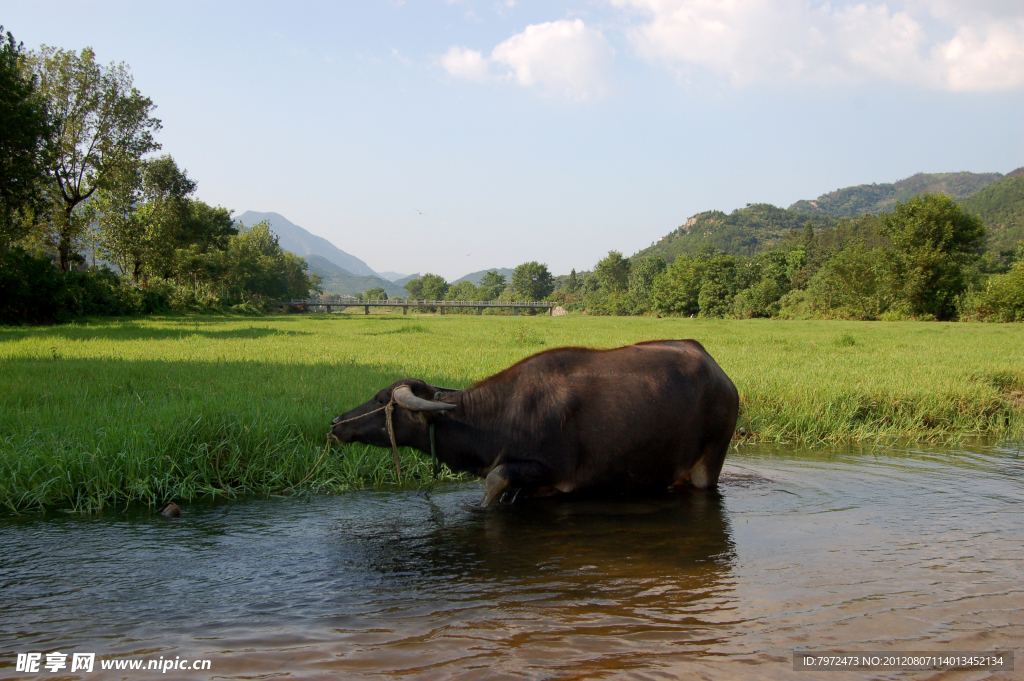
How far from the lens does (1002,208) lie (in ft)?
486

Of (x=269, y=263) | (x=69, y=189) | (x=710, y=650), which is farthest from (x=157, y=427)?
(x=269, y=263)

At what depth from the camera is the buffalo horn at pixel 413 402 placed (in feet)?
15.1

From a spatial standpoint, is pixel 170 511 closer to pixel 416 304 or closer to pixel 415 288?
pixel 416 304

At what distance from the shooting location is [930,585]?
3.38 m

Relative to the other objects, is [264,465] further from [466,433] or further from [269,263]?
[269,263]

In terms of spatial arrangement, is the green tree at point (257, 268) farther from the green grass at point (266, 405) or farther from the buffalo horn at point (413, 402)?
the buffalo horn at point (413, 402)

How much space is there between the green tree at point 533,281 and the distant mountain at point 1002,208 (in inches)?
3495

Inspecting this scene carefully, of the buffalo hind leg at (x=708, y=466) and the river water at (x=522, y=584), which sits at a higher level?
the buffalo hind leg at (x=708, y=466)

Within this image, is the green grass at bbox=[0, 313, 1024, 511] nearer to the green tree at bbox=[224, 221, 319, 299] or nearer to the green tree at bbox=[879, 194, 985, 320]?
the green tree at bbox=[879, 194, 985, 320]

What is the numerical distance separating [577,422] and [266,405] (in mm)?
3672

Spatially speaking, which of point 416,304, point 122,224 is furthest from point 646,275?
point 122,224

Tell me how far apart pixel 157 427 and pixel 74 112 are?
3413 centimetres

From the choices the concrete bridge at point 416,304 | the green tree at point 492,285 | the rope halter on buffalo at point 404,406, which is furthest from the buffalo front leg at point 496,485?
the green tree at point 492,285

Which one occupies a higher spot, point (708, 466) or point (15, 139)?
point (15, 139)
